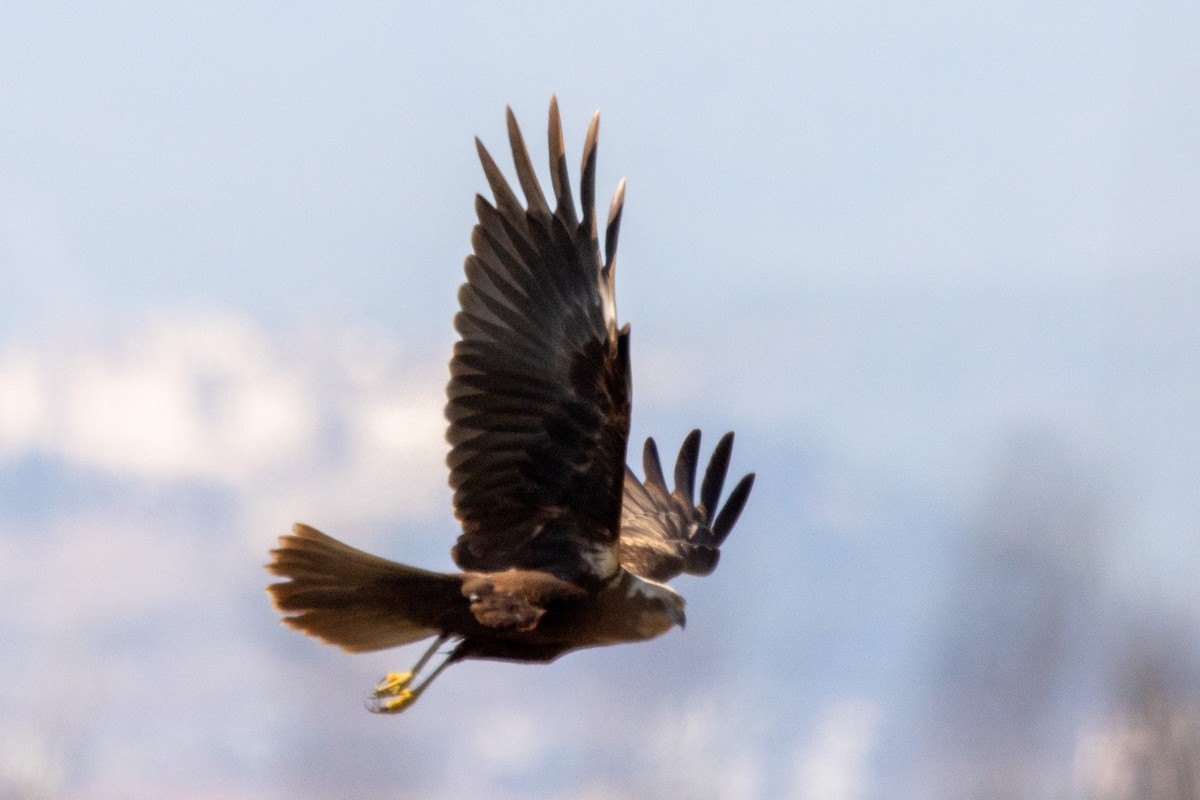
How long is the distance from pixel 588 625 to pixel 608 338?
1600mm

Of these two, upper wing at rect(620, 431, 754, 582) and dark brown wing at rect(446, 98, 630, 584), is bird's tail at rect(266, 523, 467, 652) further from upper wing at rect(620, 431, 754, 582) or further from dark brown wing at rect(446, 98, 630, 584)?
upper wing at rect(620, 431, 754, 582)

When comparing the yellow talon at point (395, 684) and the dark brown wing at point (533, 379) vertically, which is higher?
the dark brown wing at point (533, 379)

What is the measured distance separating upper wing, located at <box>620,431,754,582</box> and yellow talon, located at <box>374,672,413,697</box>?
1.82 m

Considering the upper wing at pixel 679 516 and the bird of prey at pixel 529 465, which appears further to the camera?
the upper wing at pixel 679 516

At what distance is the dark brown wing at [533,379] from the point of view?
957 centimetres

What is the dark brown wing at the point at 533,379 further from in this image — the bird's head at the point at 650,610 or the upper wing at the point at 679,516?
the upper wing at the point at 679,516

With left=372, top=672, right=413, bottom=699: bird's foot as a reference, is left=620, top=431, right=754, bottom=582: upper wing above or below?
above

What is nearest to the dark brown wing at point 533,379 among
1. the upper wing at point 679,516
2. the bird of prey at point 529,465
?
the bird of prey at point 529,465

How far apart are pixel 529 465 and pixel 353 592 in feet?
4.11

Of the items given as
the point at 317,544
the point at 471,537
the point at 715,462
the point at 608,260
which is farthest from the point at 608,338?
the point at 715,462

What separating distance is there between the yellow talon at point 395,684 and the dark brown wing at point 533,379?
885mm

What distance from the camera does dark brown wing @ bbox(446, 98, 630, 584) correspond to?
31.4 feet

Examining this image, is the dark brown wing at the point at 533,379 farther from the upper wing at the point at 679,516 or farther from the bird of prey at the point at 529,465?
the upper wing at the point at 679,516

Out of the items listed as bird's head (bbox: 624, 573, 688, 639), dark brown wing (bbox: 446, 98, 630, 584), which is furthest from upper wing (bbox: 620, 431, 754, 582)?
dark brown wing (bbox: 446, 98, 630, 584)
